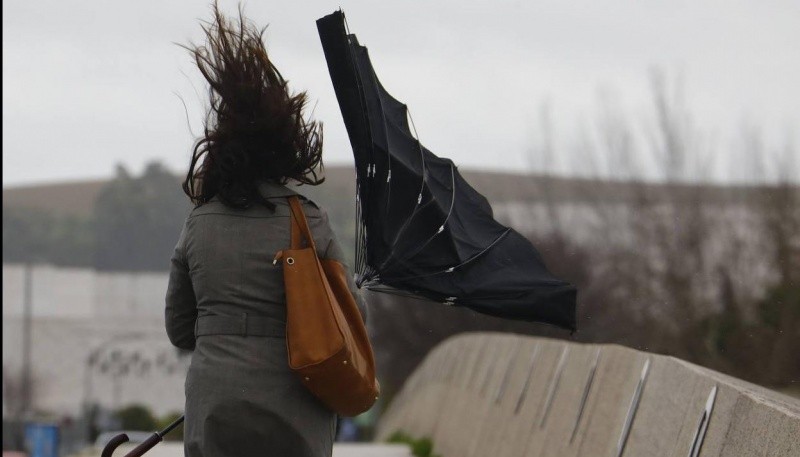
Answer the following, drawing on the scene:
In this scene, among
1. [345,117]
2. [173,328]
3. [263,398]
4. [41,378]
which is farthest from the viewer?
[41,378]

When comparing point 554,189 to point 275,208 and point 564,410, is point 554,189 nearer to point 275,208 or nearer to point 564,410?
point 564,410

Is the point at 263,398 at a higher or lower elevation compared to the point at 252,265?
lower

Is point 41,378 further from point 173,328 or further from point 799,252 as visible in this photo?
point 173,328

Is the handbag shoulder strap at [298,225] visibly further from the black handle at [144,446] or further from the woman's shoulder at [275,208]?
the black handle at [144,446]

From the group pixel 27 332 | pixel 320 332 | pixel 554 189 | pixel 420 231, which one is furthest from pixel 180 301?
pixel 27 332

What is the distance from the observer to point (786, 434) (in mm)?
4039

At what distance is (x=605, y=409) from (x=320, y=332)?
2.82 m

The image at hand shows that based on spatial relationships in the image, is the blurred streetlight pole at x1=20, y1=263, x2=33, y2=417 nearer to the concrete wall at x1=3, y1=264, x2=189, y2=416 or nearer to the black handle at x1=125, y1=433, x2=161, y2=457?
the concrete wall at x1=3, y1=264, x2=189, y2=416

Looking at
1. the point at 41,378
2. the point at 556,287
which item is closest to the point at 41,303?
the point at 41,378

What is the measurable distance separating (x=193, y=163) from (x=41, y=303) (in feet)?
351

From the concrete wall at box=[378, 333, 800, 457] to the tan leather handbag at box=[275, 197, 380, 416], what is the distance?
106 centimetres

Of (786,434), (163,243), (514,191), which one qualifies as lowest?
(163,243)

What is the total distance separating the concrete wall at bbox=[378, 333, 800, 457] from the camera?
4.54 meters

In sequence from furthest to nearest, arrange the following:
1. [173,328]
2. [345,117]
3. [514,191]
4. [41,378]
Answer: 1. [41,378]
2. [514,191]
3. [345,117]
4. [173,328]
